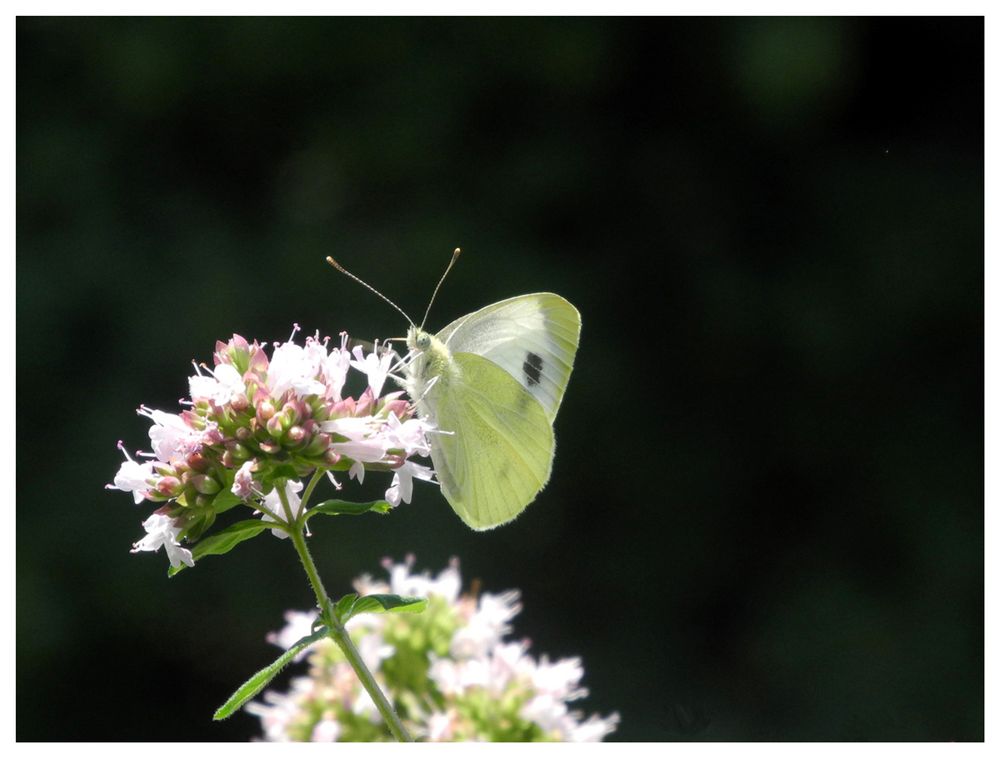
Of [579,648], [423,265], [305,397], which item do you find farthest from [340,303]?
[305,397]

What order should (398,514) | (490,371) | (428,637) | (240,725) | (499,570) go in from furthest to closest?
(499,570), (398,514), (240,725), (490,371), (428,637)

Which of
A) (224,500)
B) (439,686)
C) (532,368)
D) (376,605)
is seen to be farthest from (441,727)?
(532,368)

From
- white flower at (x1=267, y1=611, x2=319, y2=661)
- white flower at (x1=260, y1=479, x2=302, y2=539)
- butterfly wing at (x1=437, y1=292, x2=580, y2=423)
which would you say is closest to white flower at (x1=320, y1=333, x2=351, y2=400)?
white flower at (x1=260, y1=479, x2=302, y2=539)

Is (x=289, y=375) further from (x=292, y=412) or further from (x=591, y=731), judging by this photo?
(x=591, y=731)

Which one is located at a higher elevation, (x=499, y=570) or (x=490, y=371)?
(x=490, y=371)

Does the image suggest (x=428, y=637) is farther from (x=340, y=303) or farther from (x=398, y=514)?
(x=340, y=303)

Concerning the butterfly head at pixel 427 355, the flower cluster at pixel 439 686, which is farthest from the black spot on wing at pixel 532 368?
the flower cluster at pixel 439 686
